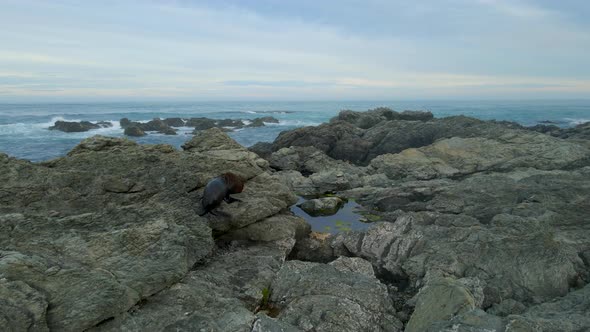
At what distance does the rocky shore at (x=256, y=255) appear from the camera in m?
6.35

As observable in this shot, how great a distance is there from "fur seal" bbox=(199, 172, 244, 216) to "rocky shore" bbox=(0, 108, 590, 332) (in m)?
0.32

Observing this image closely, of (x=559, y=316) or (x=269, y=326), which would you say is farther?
(x=559, y=316)

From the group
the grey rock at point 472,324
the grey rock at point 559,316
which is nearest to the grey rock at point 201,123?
the grey rock at point 559,316

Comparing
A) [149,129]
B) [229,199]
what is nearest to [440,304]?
[229,199]

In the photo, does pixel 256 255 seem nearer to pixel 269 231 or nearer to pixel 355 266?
pixel 269 231

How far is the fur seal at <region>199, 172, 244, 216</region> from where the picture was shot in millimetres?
10594

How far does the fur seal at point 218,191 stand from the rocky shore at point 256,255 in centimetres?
32

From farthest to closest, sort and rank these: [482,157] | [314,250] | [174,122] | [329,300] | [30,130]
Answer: [174,122] → [30,130] → [482,157] → [314,250] → [329,300]

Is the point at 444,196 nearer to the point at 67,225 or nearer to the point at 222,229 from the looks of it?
the point at 222,229

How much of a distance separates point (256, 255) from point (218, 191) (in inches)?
82.8

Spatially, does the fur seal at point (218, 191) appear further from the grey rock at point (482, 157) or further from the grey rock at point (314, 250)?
the grey rock at point (482, 157)

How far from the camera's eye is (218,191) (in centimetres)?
1080

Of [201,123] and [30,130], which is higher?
[201,123]

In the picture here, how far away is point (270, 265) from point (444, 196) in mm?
9010
